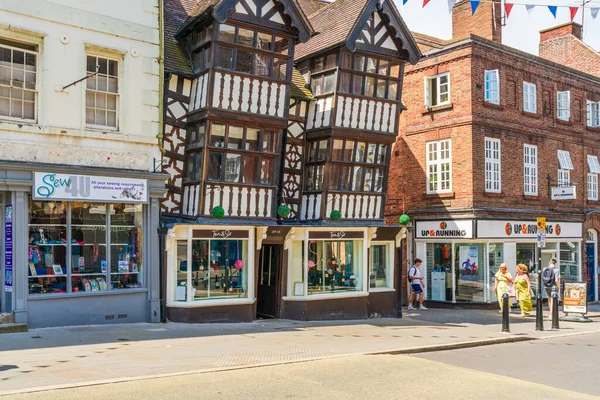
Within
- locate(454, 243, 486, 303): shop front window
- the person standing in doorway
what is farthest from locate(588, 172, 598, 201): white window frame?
the person standing in doorway

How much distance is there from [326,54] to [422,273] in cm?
950

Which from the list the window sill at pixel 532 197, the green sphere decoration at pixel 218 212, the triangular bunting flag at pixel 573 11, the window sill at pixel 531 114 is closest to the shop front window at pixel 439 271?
the window sill at pixel 532 197

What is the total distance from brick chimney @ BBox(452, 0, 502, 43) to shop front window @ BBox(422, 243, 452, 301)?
8.25m

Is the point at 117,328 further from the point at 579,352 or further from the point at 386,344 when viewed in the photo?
the point at 579,352

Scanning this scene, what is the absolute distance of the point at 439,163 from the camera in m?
23.7

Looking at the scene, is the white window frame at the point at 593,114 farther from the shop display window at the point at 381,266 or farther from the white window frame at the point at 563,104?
the shop display window at the point at 381,266

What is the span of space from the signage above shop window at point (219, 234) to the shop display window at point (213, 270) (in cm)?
23

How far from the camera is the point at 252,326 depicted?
1586 centimetres

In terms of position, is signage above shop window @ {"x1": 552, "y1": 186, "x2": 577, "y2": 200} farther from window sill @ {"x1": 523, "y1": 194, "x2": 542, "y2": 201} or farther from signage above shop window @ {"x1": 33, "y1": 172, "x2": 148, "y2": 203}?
signage above shop window @ {"x1": 33, "y1": 172, "x2": 148, "y2": 203}

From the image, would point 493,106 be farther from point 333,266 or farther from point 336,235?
point 333,266

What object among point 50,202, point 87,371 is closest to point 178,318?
point 50,202

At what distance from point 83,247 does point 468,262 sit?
14208mm

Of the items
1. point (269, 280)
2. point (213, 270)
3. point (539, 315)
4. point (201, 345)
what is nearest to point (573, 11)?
point (539, 315)

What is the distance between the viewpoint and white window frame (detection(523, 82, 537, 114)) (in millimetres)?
24953
